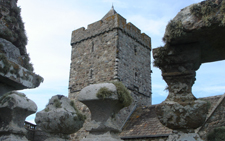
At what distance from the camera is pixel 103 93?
299 centimetres

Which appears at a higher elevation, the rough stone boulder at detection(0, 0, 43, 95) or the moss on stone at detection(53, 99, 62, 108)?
the rough stone boulder at detection(0, 0, 43, 95)

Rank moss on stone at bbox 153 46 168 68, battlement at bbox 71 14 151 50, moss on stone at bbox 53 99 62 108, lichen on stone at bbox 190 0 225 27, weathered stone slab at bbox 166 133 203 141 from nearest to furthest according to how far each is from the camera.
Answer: lichen on stone at bbox 190 0 225 27 < weathered stone slab at bbox 166 133 203 141 < moss on stone at bbox 53 99 62 108 < moss on stone at bbox 153 46 168 68 < battlement at bbox 71 14 151 50

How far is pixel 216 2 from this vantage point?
9.97ft

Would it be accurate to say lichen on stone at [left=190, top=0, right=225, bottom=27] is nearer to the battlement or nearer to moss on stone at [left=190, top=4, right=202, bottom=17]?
moss on stone at [left=190, top=4, right=202, bottom=17]

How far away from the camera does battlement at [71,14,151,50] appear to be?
17125 mm

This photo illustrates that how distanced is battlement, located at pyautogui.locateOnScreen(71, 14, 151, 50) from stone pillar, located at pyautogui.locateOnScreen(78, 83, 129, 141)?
46.1ft

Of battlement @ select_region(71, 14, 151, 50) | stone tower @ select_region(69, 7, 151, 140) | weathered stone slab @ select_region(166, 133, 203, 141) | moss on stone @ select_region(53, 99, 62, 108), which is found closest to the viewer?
weathered stone slab @ select_region(166, 133, 203, 141)

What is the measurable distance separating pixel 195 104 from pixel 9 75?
249 cm

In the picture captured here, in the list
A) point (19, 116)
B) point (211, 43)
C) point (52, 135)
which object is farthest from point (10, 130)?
point (211, 43)

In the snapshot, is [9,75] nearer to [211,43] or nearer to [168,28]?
[168,28]

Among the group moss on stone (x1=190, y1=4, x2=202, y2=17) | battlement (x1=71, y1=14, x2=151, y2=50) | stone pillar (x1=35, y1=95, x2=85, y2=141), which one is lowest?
stone pillar (x1=35, y1=95, x2=85, y2=141)

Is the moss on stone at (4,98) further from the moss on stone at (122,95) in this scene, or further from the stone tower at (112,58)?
the stone tower at (112,58)

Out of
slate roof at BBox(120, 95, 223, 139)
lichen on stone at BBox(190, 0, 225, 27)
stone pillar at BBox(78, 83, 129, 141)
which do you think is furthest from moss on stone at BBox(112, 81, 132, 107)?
slate roof at BBox(120, 95, 223, 139)

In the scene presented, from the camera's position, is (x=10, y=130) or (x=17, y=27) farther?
(x=17, y=27)
